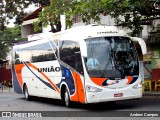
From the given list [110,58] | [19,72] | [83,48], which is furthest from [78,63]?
[19,72]

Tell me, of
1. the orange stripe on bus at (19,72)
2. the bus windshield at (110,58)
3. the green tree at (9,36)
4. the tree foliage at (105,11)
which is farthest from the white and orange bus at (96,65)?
the green tree at (9,36)

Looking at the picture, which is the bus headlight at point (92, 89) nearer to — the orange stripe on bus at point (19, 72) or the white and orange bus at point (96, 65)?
the white and orange bus at point (96, 65)

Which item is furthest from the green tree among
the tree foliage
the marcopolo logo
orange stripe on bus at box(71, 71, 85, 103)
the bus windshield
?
the bus windshield

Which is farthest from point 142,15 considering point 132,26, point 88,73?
point 88,73

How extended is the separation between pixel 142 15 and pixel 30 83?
708cm

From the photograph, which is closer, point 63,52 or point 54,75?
point 63,52

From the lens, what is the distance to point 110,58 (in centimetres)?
1448

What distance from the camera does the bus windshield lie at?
14305 millimetres

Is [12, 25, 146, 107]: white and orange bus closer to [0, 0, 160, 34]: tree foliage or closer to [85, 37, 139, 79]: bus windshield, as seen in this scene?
[85, 37, 139, 79]: bus windshield

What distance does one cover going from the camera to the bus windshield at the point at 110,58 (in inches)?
563

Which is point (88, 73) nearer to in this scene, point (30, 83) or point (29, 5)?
point (30, 83)

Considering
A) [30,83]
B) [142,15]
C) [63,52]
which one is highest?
[142,15]

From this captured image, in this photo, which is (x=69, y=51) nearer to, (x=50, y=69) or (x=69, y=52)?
(x=69, y=52)

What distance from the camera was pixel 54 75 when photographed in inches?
687
